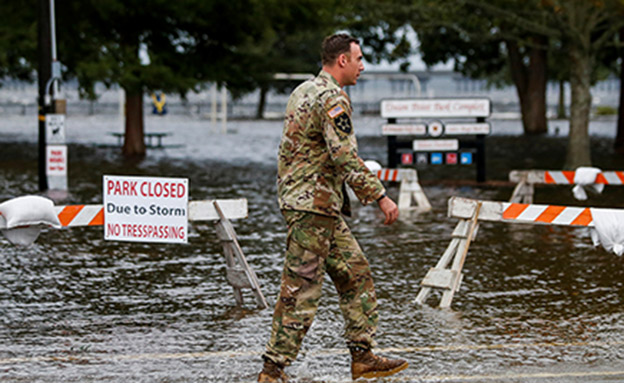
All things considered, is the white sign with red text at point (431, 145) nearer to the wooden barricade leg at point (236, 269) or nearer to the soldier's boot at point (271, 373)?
the wooden barricade leg at point (236, 269)

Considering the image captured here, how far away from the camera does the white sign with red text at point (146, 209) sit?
781cm

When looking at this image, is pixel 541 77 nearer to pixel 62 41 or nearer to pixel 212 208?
pixel 62 41

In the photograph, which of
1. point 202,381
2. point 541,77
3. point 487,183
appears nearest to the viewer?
point 202,381

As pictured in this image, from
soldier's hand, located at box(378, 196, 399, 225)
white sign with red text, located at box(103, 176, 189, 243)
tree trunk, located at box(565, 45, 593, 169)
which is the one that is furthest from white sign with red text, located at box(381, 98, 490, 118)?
soldier's hand, located at box(378, 196, 399, 225)

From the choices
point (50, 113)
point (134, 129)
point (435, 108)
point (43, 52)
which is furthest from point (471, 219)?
point (134, 129)

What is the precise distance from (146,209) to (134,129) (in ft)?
65.8

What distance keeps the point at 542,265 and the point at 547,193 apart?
695 centimetres

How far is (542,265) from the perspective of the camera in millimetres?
10234

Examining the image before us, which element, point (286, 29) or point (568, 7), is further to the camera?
point (286, 29)

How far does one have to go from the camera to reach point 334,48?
5.99 meters

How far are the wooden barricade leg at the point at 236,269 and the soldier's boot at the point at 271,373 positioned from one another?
2.10 meters

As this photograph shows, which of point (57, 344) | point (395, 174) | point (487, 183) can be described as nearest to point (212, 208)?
point (57, 344)

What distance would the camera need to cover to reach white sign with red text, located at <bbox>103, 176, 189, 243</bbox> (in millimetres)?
7809

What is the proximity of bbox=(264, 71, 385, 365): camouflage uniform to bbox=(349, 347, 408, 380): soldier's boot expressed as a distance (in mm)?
374
